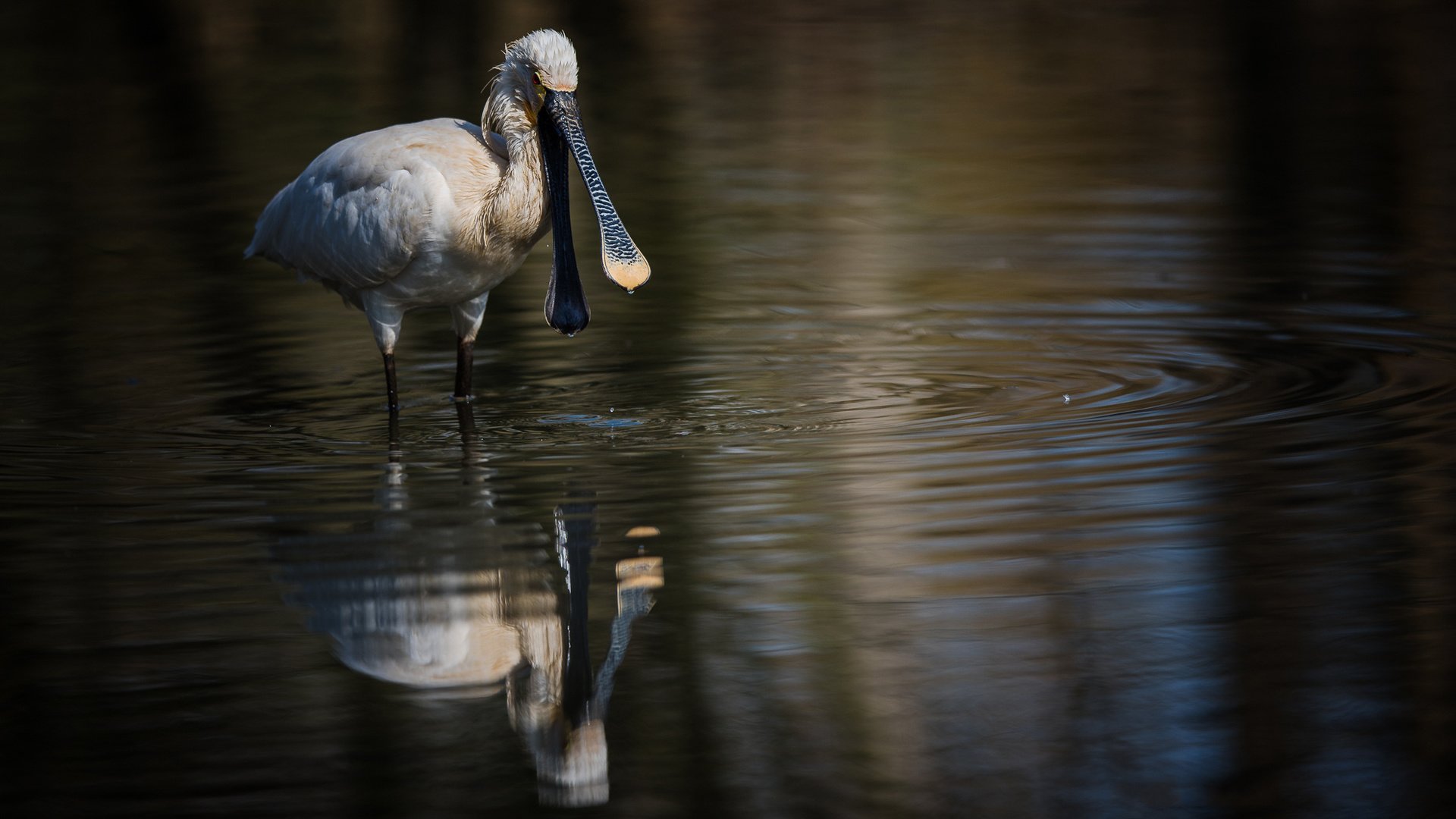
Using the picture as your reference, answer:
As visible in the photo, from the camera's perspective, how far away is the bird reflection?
196 inches

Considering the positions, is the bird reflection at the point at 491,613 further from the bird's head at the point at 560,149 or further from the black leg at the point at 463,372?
the black leg at the point at 463,372

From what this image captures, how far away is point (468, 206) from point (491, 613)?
10.5 feet

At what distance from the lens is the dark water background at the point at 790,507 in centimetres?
473

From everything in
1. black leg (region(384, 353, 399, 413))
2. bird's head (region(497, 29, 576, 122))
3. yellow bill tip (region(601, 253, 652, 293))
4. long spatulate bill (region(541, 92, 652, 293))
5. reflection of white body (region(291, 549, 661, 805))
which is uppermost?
bird's head (region(497, 29, 576, 122))

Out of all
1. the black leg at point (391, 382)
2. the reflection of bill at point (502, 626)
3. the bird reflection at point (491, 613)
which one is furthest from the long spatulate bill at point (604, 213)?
the reflection of bill at point (502, 626)

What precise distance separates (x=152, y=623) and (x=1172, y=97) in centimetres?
1595

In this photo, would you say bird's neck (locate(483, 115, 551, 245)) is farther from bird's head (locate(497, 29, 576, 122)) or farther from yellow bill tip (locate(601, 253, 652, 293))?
yellow bill tip (locate(601, 253, 652, 293))

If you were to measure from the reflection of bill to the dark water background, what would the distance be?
0.8 inches

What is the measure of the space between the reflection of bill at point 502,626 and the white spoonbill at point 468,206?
2.14m

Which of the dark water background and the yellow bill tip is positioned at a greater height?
the yellow bill tip

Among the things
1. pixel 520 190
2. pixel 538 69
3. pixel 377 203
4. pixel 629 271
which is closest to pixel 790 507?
pixel 629 271

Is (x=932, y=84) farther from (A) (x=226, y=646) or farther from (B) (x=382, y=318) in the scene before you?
(A) (x=226, y=646)

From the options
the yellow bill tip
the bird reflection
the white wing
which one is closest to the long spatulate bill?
the yellow bill tip

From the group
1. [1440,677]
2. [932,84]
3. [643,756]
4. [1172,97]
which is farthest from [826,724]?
[932,84]
